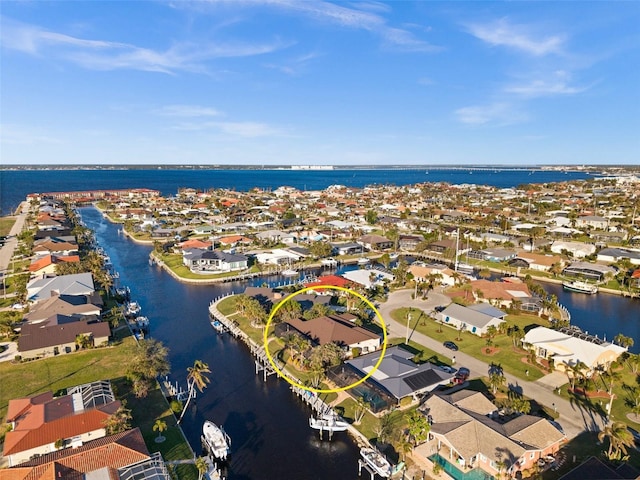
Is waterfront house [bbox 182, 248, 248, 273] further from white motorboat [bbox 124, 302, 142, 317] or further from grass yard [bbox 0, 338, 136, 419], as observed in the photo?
grass yard [bbox 0, 338, 136, 419]

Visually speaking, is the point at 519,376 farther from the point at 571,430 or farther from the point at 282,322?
the point at 282,322

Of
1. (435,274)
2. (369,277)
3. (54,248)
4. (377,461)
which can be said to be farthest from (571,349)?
(54,248)

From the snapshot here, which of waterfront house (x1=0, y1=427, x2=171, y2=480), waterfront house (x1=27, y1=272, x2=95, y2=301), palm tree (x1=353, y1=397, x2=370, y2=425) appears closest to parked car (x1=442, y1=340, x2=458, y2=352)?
palm tree (x1=353, y1=397, x2=370, y2=425)

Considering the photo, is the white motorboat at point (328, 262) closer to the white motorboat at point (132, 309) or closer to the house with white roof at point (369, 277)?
the house with white roof at point (369, 277)

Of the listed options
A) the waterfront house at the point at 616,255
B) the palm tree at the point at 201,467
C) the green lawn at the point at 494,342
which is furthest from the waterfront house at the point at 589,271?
the palm tree at the point at 201,467

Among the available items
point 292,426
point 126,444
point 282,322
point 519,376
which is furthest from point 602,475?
point 282,322

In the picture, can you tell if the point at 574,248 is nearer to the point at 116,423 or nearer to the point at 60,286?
the point at 116,423
